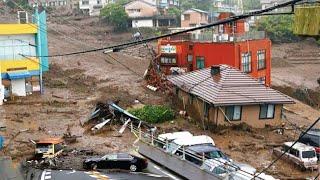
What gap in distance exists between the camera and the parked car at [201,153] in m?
21.3

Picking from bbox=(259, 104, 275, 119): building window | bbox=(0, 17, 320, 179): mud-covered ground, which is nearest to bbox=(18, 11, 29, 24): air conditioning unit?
bbox=(0, 17, 320, 179): mud-covered ground

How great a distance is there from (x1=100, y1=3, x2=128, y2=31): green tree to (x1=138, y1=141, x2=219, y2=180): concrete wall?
232ft

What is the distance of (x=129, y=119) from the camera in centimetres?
3544

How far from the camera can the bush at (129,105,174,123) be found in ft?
119

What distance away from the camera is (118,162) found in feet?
80.7

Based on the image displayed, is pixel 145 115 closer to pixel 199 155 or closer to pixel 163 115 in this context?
pixel 163 115

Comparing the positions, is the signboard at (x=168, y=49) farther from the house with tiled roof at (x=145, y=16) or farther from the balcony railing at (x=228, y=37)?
the house with tiled roof at (x=145, y=16)

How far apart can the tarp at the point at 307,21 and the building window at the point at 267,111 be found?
23.9 m

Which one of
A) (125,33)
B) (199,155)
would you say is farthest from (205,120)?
(125,33)

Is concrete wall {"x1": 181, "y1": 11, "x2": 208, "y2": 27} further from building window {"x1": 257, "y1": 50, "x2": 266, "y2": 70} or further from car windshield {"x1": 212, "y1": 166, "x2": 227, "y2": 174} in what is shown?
car windshield {"x1": 212, "y1": 166, "x2": 227, "y2": 174}

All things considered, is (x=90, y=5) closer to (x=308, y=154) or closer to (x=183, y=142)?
(x=183, y=142)

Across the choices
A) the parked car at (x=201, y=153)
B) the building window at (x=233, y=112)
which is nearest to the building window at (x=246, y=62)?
the building window at (x=233, y=112)

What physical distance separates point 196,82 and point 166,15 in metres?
64.7

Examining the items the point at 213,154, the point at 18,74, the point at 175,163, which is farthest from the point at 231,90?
the point at 18,74
